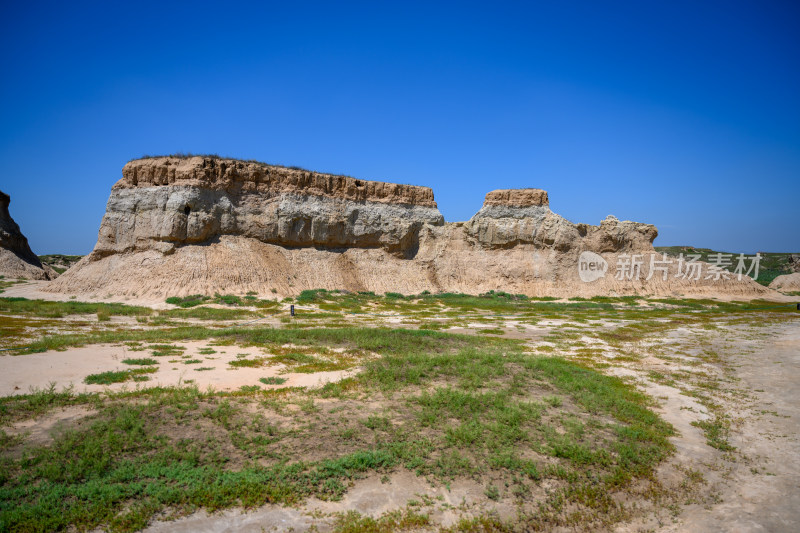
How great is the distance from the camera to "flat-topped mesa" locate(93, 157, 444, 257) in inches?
1464

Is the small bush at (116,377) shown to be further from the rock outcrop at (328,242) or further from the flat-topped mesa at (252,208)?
the flat-topped mesa at (252,208)

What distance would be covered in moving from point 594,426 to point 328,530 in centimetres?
580

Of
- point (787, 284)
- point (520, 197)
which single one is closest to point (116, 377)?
point (520, 197)

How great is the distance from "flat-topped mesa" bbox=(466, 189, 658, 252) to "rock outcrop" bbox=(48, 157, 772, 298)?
0.12 metres

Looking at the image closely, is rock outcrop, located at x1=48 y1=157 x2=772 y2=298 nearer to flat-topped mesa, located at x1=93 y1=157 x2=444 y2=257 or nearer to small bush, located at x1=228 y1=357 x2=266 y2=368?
flat-topped mesa, located at x1=93 y1=157 x2=444 y2=257

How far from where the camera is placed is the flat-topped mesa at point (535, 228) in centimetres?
4828

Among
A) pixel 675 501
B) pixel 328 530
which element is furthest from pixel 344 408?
pixel 675 501

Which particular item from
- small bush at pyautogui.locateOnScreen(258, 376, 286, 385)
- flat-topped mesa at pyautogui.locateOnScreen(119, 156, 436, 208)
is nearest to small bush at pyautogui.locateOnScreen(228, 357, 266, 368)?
small bush at pyautogui.locateOnScreen(258, 376, 286, 385)

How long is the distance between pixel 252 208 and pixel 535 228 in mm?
30746

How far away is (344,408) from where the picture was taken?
28.7ft

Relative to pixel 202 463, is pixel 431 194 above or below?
above

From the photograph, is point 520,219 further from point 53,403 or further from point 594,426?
point 53,403

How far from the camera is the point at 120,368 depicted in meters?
11.0

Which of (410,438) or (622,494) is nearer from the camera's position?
(622,494)
